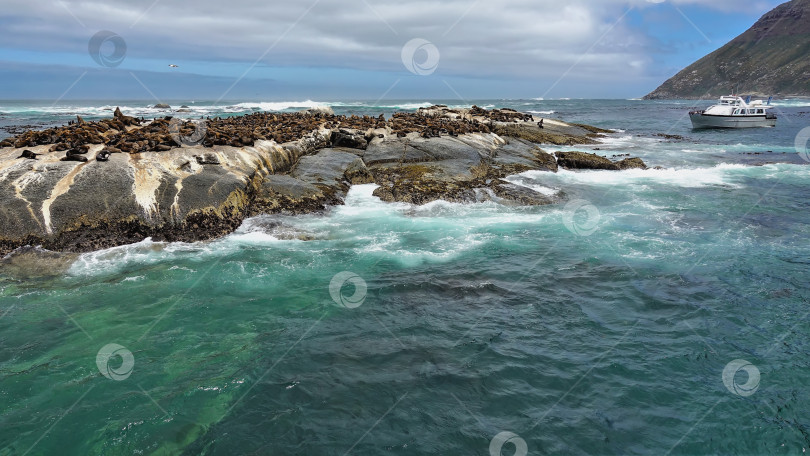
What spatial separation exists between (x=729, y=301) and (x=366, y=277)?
24.8 ft

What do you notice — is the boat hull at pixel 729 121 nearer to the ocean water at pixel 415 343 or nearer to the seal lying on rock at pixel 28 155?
the ocean water at pixel 415 343

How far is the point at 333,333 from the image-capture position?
759 centimetres

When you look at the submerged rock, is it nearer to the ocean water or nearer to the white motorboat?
the ocean water

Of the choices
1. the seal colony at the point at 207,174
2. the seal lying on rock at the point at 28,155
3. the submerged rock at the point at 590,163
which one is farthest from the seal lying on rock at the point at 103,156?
the submerged rock at the point at 590,163

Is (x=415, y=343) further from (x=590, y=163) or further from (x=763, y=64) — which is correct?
(x=763, y=64)

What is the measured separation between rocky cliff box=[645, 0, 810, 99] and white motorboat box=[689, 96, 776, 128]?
104472mm

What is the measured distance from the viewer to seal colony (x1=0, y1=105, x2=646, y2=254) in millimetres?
10977

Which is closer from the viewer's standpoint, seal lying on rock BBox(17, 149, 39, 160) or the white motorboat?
seal lying on rock BBox(17, 149, 39, 160)

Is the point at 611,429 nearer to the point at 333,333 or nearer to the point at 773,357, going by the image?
the point at 773,357

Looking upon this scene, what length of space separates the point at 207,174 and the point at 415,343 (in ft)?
30.6

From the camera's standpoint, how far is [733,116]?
45.6m

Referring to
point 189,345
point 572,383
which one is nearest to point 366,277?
point 189,345

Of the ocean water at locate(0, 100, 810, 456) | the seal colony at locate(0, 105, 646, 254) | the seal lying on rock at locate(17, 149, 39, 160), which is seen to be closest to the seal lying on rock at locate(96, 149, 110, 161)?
the seal colony at locate(0, 105, 646, 254)

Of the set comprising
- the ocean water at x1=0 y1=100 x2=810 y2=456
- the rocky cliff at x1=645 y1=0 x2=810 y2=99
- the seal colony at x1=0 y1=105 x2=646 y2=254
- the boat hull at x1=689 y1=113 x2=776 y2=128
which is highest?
the rocky cliff at x1=645 y1=0 x2=810 y2=99
